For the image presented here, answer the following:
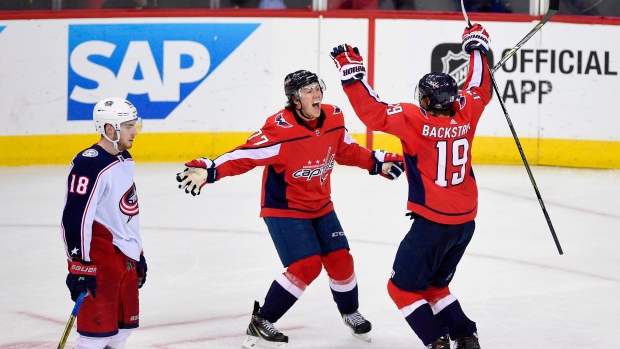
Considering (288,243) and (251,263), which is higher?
(288,243)

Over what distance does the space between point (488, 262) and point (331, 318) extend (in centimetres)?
141

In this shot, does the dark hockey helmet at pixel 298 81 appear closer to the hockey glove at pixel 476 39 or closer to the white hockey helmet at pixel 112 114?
the hockey glove at pixel 476 39

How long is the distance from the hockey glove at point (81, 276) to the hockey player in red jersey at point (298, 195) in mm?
953

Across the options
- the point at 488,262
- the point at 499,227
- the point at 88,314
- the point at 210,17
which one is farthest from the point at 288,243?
the point at 210,17

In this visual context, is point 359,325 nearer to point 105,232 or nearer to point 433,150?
point 433,150

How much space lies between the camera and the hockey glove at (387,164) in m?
5.04

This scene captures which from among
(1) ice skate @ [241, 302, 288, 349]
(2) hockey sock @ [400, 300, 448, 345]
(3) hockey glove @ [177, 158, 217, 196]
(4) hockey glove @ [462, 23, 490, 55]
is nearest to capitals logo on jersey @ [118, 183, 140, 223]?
(3) hockey glove @ [177, 158, 217, 196]

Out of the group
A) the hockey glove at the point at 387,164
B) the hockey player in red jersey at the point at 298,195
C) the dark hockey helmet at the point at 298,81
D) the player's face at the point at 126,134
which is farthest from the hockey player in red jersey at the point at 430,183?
the player's face at the point at 126,134

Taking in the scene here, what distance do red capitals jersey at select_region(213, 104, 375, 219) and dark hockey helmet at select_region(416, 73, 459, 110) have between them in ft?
2.10

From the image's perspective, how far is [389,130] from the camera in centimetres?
434

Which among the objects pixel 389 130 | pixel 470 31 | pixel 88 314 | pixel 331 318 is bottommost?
pixel 331 318

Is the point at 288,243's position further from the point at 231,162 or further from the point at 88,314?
the point at 88,314

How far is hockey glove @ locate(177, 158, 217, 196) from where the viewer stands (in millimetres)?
4453

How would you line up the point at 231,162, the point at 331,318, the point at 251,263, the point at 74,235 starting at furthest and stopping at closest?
the point at 251,263, the point at 331,318, the point at 231,162, the point at 74,235
